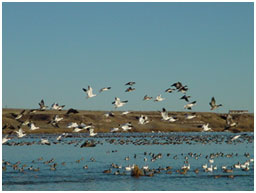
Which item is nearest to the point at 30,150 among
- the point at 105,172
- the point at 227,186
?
the point at 105,172

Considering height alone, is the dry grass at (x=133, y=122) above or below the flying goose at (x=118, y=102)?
above

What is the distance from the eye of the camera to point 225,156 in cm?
5850

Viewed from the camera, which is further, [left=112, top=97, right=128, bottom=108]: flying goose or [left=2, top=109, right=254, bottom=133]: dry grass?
[left=2, top=109, right=254, bottom=133]: dry grass

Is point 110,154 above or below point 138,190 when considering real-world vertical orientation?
above

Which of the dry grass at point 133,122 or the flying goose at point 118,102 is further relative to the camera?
the dry grass at point 133,122

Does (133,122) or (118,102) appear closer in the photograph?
(118,102)

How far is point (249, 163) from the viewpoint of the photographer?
165ft

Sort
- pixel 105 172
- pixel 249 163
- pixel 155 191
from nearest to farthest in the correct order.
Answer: pixel 155 191, pixel 105 172, pixel 249 163

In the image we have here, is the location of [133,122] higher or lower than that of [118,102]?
higher

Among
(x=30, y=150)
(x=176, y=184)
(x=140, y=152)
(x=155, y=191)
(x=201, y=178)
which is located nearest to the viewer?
(x=155, y=191)

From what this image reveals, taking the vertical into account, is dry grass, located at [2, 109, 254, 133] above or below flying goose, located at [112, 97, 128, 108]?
above

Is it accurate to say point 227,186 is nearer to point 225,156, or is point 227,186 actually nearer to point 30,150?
point 225,156

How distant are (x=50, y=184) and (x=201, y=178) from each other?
31.5 ft

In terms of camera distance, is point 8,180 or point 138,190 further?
point 8,180
